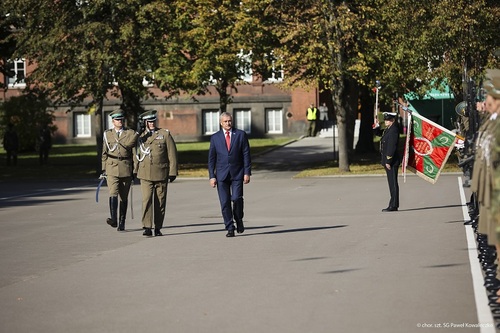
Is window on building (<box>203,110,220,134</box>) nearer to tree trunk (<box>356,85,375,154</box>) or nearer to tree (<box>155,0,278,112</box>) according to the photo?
tree trunk (<box>356,85,375,154</box>)

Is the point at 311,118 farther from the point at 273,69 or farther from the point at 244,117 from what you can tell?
the point at 273,69

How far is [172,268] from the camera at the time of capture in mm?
13266

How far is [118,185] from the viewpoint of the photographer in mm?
18391

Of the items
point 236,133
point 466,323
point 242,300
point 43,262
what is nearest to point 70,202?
point 236,133

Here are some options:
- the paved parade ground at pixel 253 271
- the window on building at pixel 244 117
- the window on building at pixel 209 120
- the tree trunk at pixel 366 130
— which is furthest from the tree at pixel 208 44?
the window on building at pixel 209 120

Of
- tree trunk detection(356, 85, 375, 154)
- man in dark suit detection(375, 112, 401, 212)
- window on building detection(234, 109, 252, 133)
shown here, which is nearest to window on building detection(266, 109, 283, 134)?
window on building detection(234, 109, 252, 133)

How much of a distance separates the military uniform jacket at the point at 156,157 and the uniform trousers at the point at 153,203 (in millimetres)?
136

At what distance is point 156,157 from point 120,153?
0.97m

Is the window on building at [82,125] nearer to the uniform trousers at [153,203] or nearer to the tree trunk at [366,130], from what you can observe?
the tree trunk at [366,130]

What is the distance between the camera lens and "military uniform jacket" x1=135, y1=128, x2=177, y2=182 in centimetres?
1753

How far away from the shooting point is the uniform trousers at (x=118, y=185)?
1834 centimetres

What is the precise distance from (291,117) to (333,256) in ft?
161

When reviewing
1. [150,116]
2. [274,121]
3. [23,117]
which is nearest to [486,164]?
[150,116]

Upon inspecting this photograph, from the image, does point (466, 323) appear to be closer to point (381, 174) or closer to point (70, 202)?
point (70, 202)
